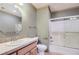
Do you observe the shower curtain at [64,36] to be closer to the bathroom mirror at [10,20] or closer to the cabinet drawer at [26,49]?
the cabinet drawer at [26,49]

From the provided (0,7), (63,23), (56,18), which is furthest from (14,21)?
(63,23)

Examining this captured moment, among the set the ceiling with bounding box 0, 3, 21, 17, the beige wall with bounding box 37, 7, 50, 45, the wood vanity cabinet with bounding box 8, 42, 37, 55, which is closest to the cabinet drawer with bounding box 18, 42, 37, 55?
the wood vanity cabinet with bounding box 8, 42, 37, 55

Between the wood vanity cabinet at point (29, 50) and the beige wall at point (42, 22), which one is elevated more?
the beige wall at point (42, 22)

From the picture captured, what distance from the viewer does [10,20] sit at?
138cm

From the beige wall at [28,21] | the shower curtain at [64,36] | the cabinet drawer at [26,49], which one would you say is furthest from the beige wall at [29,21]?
the shower curtain at [64,36]

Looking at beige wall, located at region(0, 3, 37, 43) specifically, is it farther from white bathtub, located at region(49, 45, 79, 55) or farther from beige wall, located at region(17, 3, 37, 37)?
white bathtub, located at region(49, 45, 79, 55)

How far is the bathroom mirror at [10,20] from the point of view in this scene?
1.32m

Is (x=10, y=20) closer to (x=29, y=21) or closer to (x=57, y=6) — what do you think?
(x=29, y=21)

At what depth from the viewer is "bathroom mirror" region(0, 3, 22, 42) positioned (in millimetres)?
1315

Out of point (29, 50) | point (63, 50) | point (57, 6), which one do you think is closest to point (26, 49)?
point (29, 50)
